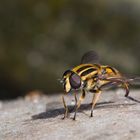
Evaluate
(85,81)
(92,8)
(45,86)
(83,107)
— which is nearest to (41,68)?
(45,86)

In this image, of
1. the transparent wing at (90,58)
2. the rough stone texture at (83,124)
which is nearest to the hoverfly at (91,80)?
the rough stone texture at (83,124)

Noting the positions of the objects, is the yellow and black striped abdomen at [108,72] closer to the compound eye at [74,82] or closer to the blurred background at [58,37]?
the compound eye at [74,82]

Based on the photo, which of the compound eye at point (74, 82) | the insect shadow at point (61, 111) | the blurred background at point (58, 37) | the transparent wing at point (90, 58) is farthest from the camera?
the blurred background at point (58, 37)

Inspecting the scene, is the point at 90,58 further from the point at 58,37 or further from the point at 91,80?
the point at 58,37

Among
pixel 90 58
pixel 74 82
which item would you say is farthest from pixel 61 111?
pixel 74 82

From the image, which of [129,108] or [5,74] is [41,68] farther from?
[129,108]

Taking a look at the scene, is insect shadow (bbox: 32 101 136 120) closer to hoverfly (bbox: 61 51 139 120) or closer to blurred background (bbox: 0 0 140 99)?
hoverfly (bbox: 61 51 139 120)
